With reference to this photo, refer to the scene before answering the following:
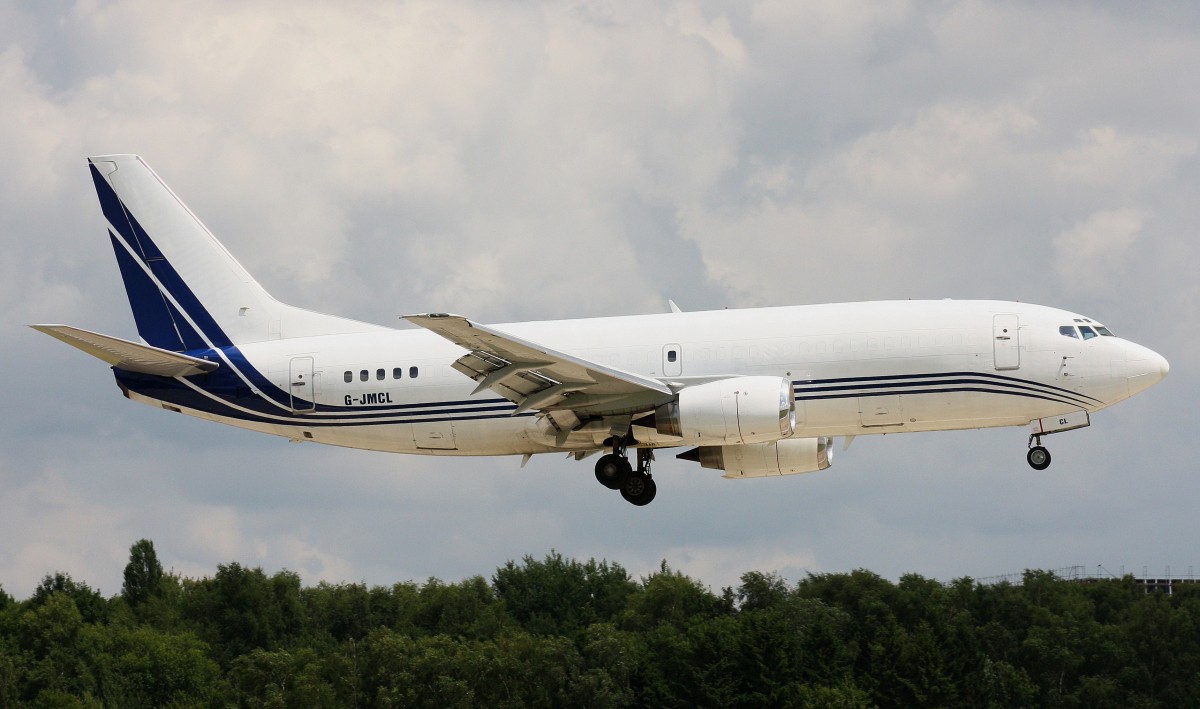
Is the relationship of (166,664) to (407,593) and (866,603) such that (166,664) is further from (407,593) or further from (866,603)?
(866,603)

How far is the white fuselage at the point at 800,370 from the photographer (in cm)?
4666

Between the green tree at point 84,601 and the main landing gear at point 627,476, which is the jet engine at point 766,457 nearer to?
the main landing gear at point 627,476

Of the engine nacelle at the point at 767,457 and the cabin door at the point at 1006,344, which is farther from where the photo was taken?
the engine nacelle at the point at 767,457

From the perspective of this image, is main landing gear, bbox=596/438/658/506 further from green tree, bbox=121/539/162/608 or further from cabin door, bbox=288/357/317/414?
green tree, bbox=121/539/162/608

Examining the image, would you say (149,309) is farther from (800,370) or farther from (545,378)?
(800,370)

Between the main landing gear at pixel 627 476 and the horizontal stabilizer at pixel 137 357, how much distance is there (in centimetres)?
1229

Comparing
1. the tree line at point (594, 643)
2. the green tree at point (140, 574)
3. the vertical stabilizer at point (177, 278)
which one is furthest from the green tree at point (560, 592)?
the vertical stabilizer at point (177, 278)

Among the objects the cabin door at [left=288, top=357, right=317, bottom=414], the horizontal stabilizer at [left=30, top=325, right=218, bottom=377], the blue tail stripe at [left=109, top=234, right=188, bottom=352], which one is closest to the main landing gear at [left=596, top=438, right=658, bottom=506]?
the cabin door at [left=288, top=357, right=317, bottom=414]

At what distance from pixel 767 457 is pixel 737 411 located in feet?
21.8

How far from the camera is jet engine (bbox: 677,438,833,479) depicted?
51.8 m

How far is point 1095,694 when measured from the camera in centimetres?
13000

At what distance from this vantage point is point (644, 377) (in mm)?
47875

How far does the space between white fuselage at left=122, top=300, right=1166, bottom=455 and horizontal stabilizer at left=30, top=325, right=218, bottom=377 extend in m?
2.26

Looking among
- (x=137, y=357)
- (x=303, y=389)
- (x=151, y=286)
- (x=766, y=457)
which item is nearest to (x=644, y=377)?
(x=766, y=457)
